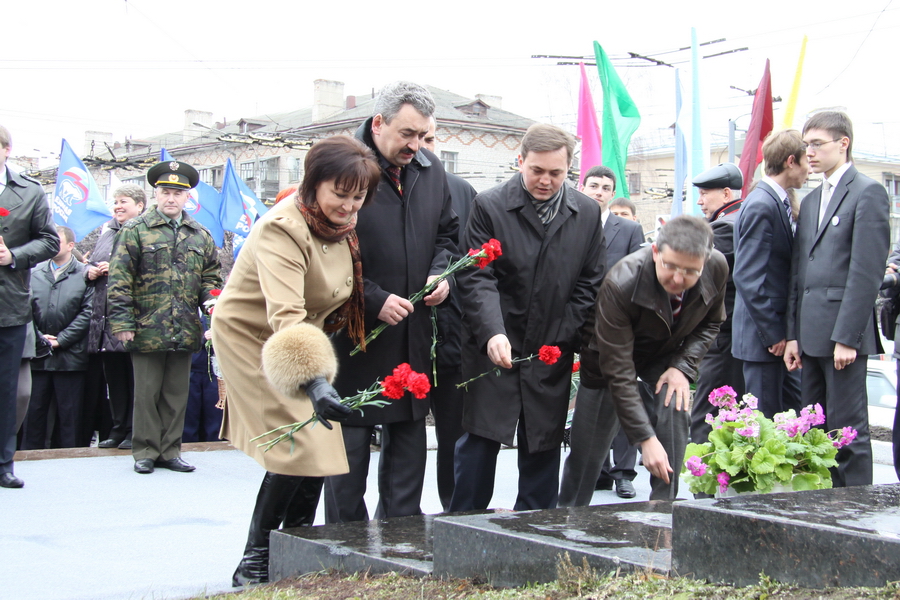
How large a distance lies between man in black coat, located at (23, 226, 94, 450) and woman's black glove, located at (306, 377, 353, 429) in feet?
16.8

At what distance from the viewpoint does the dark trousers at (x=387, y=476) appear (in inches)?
154

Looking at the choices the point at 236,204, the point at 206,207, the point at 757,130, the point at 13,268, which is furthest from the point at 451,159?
the point at 13,268

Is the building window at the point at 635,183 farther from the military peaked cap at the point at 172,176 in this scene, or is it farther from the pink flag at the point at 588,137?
the military peaked cap at the point at 172,176

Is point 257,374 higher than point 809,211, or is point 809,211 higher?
point 809,211

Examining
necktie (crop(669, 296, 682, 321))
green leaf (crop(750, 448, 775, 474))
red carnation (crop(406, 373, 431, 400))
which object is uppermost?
necktie (crop(669, 296, 682, 321))

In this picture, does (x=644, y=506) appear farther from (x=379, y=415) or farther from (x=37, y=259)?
(x=37, y=259)

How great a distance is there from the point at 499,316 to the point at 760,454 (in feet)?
4.04

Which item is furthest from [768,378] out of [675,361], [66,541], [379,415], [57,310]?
[57,310]

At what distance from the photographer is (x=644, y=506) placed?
11.6ft

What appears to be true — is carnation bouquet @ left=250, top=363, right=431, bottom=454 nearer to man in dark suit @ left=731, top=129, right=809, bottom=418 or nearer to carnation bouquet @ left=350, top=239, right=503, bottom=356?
carnation bouquet @ left=350, top=239, right=503, bottom=356

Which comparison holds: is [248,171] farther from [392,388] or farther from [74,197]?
[392,388]

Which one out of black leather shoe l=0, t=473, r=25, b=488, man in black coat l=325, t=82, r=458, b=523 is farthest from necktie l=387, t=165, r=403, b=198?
black leather shoe l=0, t=473, r=25, b=488

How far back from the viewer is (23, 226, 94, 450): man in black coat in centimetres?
736

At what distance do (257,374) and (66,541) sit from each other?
1657 millimetres
